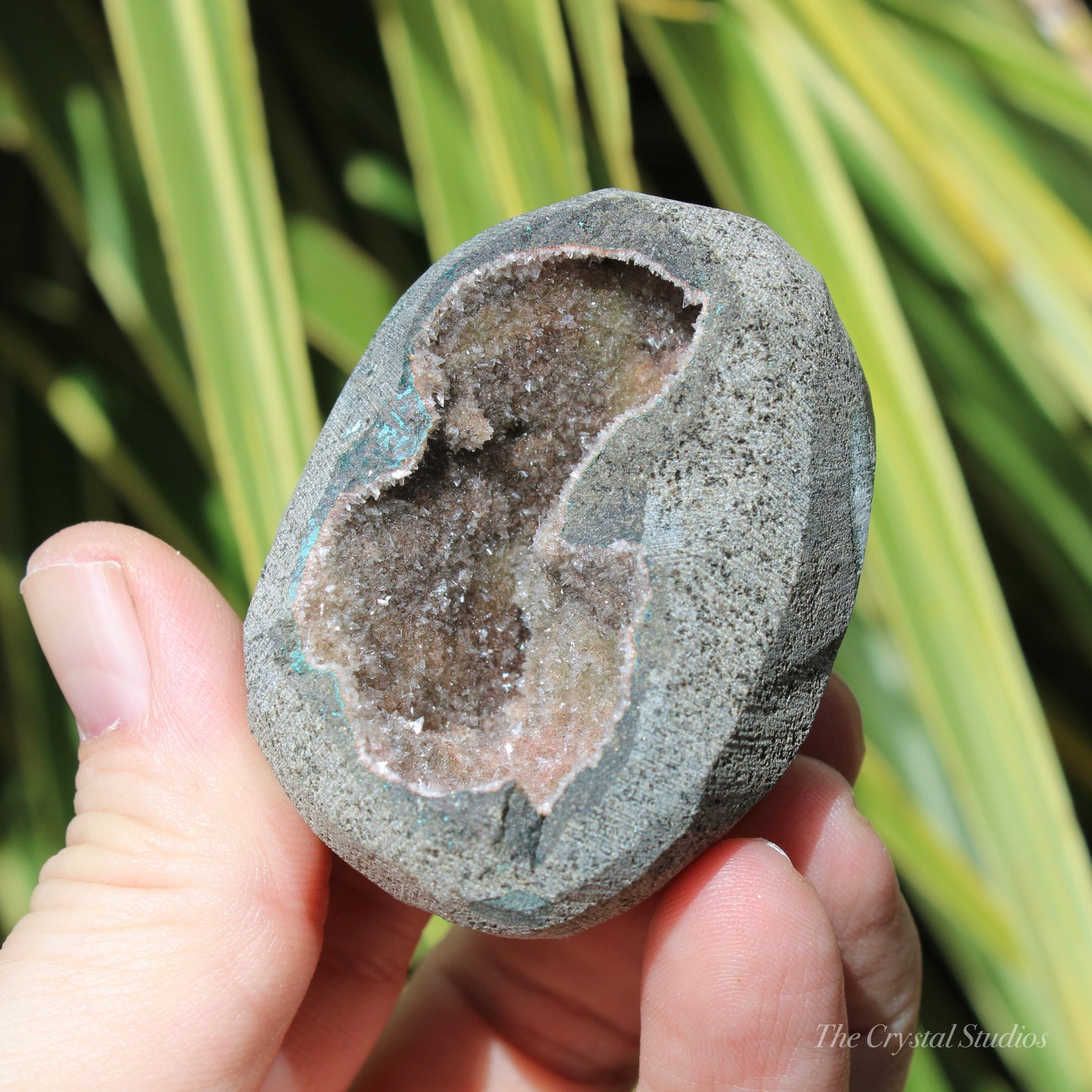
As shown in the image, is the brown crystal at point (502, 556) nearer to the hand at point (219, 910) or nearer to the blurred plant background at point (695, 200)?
the hand at point (219, 910)

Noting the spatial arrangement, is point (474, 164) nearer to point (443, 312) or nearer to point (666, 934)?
point (443, 312)

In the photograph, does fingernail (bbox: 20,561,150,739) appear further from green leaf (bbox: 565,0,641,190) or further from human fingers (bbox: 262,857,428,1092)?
green leaf (bbox: 565,0,641,190)

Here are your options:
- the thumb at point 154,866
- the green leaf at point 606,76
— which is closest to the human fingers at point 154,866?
the thumb at point 154,866

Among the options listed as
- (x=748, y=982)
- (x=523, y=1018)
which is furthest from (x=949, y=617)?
(x=523, y=1018)

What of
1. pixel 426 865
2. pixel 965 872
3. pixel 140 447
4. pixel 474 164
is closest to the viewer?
pixel 426 865

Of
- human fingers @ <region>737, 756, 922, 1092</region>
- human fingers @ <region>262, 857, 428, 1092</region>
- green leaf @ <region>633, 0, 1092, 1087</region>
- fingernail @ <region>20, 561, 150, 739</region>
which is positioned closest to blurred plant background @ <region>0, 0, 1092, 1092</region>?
green leaf @ <region>633, 0, 1092, 1087</region>

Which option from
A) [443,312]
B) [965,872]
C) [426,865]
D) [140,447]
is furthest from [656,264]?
[140,447]
